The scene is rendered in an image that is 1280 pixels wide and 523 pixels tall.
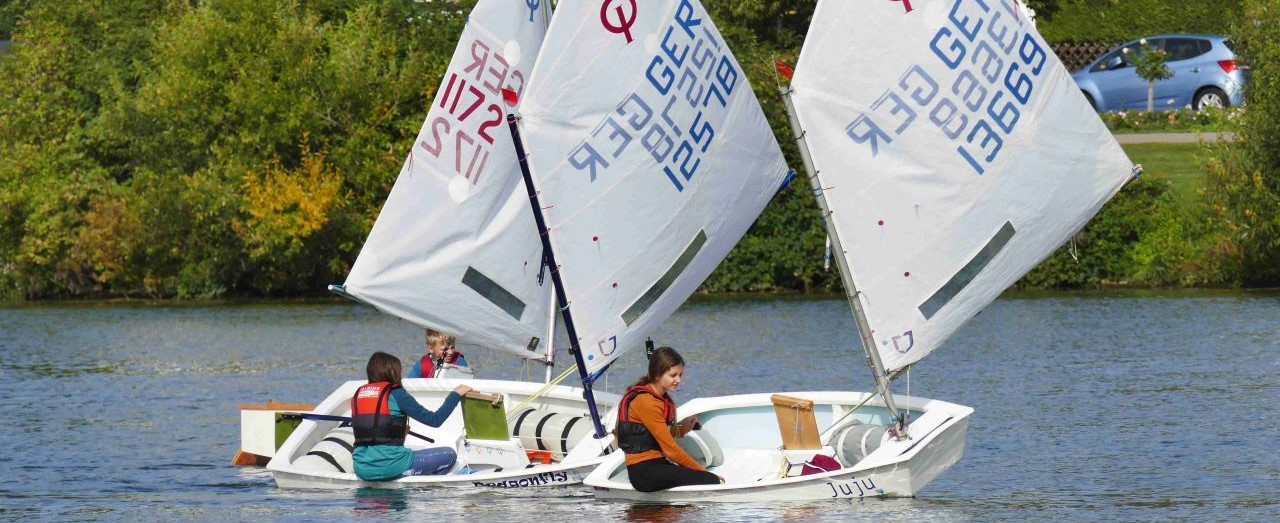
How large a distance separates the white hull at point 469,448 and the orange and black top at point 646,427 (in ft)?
4.84

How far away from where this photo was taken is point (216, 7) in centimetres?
5175

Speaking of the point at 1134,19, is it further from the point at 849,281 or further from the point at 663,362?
the point at 663,362

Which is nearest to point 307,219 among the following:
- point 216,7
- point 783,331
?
point 216,7

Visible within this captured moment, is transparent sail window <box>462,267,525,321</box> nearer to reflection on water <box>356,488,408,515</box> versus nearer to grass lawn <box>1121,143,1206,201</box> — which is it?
reflection on water <box>356,488,408,515</box>

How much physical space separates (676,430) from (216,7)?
121 feet

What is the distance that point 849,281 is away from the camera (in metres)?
17.7

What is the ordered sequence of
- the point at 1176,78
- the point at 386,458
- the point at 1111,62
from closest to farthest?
the point at 386,458 → the point at 1176,78 → the point at 1111,62

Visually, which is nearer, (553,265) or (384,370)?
(384,370)

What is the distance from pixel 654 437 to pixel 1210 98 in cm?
3596

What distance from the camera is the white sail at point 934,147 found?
17422mm

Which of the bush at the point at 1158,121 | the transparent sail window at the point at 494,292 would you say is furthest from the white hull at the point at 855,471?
the bush at the point at 1158,121

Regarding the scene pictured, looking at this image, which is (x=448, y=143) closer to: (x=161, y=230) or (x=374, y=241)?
(x=374, y=241)

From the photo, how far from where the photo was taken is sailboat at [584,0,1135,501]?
17.4 meters

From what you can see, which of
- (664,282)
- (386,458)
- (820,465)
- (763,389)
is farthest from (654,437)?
(763,389)
